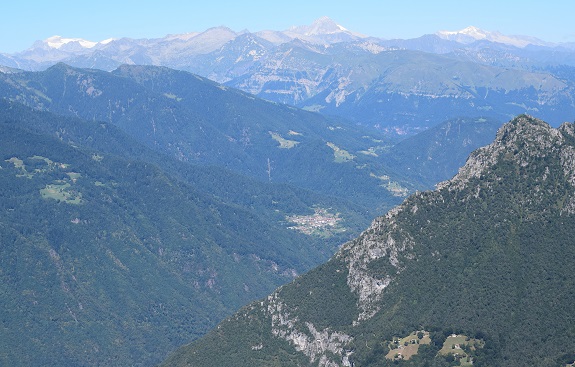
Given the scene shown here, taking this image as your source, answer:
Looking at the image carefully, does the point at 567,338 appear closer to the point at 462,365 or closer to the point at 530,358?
the point at 530,358

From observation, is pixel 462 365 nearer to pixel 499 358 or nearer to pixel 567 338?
pixel 499 358

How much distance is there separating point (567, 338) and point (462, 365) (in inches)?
893

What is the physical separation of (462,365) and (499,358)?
8.16 meters

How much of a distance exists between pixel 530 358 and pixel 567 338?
900 cm

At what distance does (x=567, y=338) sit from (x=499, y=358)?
48.2ft

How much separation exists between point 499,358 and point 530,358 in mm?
6339

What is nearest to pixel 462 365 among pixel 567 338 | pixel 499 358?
pixel 499 358

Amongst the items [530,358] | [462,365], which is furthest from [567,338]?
[462,365]

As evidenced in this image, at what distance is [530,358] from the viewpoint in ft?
646

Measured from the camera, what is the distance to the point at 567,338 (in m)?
198
